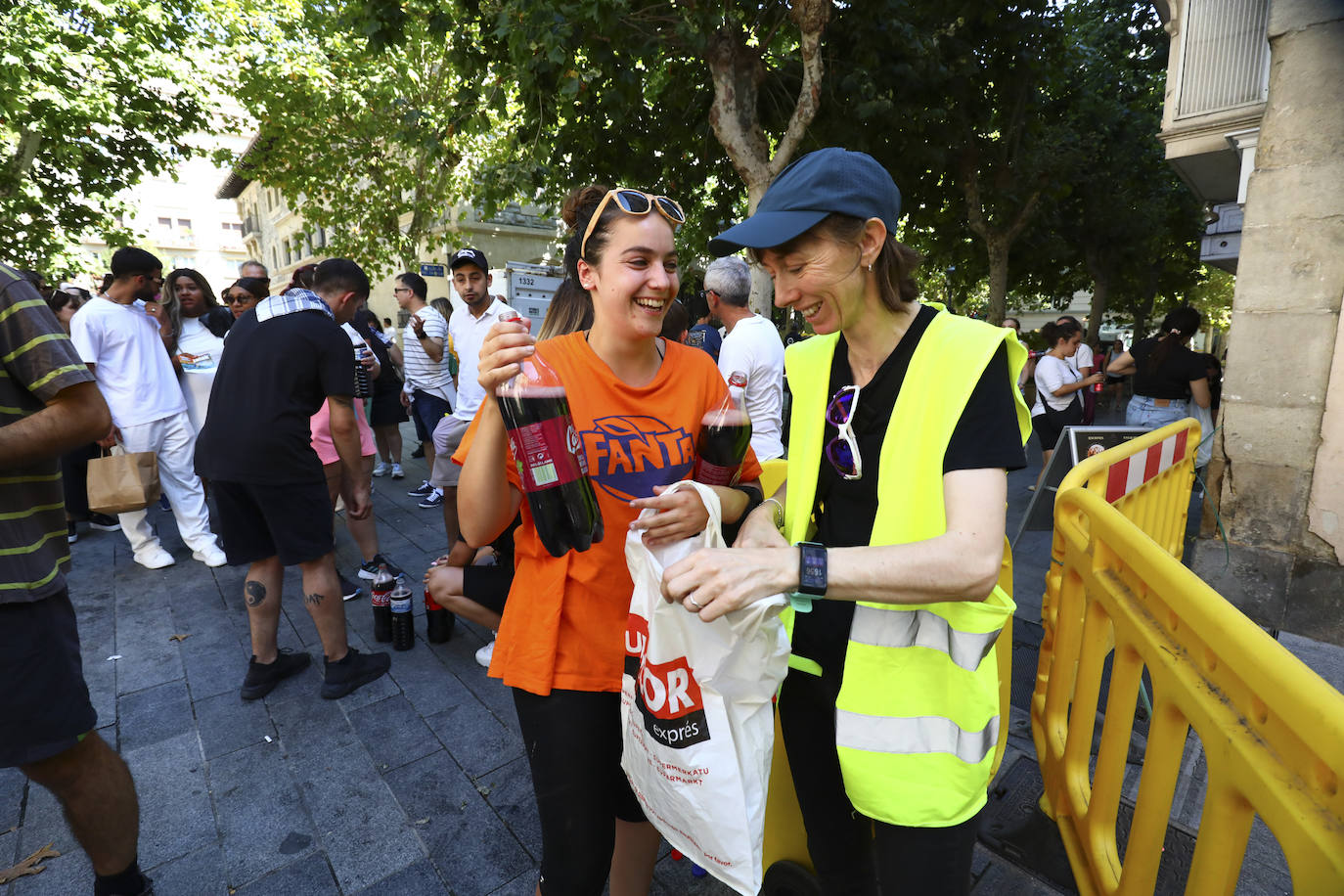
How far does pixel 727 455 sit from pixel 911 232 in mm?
14041

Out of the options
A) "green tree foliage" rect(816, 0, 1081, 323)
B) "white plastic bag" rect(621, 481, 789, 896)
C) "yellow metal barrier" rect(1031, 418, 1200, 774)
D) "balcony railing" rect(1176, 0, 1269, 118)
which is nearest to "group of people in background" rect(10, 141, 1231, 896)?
"white plastic bag" rect(621, 481, 789, 896)

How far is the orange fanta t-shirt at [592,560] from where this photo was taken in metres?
1.58

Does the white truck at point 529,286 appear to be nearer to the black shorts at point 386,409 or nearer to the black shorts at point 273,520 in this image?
the black shorts at point 386,409

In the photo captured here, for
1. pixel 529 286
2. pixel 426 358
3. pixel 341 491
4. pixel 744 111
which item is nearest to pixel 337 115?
pixel 529 286

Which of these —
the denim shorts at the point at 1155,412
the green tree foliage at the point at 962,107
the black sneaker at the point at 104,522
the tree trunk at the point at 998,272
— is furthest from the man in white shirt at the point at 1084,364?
the black sneaker at the point at 104,522

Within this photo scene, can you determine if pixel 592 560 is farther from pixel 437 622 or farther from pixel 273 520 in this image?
pixel 437 622

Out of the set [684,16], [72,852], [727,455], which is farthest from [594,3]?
[72,852]

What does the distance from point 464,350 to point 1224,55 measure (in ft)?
18.4

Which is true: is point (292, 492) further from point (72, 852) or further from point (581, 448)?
point (581, 448)

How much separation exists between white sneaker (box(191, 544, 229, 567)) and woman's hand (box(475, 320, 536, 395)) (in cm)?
488

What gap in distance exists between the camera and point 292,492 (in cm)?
333

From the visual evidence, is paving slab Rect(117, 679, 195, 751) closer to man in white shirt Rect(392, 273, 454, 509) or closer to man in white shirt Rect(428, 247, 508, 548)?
man in white shirt Rect(428, 247, 508, 548)

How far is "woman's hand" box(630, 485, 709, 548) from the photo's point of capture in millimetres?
1347

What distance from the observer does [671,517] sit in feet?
4.42
